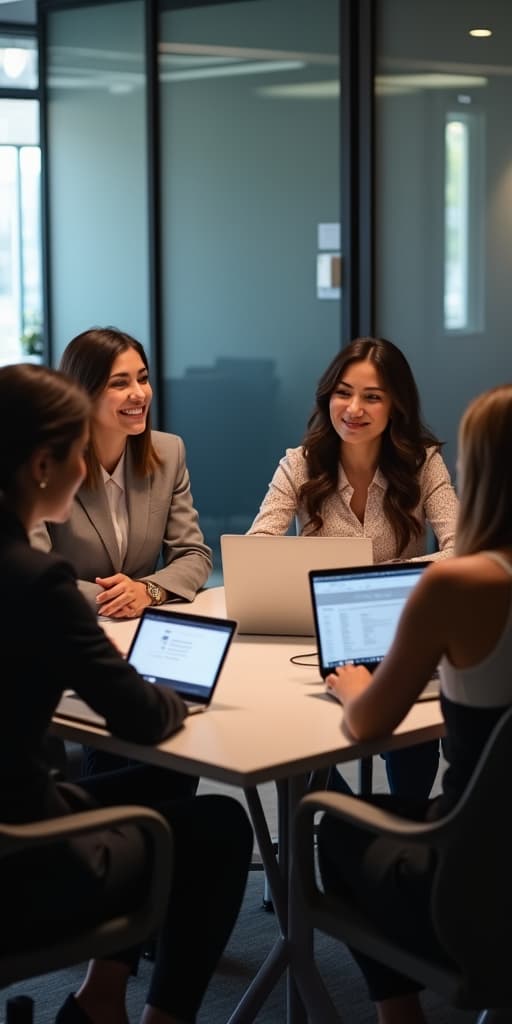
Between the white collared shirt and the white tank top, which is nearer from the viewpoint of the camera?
the white tank top

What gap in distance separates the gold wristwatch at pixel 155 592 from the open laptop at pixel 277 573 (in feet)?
1.02

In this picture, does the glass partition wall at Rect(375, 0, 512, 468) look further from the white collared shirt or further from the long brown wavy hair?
the white collared shirt

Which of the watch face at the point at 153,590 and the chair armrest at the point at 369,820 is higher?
the watch face at the point at 153,590

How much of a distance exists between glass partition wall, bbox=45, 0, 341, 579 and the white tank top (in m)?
3.84

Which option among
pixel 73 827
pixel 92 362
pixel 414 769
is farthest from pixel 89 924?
pixel 92 362

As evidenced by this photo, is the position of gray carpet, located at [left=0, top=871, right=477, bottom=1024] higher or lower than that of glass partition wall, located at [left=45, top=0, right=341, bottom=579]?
lower

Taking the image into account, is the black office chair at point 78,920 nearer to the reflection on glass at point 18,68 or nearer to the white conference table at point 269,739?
the white conference table at point 269,739

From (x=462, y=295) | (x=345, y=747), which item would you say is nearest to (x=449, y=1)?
(x=462, y=295)

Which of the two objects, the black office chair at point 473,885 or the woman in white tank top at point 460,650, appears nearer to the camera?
the black office chair at point 473,885

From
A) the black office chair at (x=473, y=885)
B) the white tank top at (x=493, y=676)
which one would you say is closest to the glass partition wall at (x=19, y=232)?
the white tank top at (x=493, y=676)

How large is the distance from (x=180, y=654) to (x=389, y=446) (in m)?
1.28

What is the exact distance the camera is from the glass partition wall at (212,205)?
19.4 ft

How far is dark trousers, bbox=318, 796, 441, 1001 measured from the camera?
216 centimetres

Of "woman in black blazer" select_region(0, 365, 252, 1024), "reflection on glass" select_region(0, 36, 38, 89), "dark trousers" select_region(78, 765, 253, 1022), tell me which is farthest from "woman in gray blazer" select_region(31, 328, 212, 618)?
"reflection on glass" select_region(0, 36, 38, 89)
